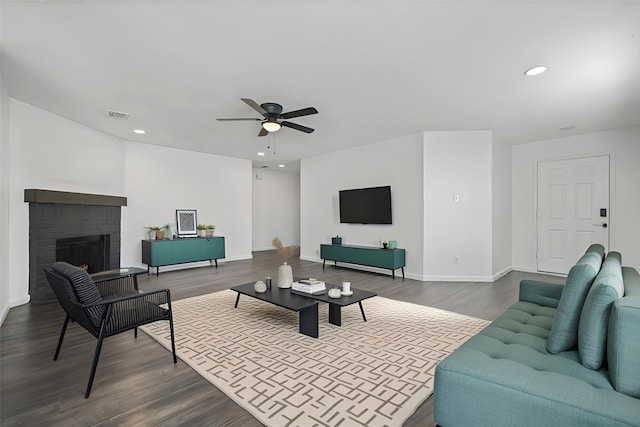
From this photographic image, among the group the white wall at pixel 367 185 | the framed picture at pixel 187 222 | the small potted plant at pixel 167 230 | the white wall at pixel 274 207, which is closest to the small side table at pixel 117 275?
the small potted plant at pixel 167 230

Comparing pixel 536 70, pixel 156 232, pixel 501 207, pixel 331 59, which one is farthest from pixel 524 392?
pixel 156 232

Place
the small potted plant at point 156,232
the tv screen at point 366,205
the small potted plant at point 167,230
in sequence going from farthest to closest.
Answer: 1. the small potted plant at point 167,230
2. the small potted plant at point 156,232
3. the tv screen at point 366,205

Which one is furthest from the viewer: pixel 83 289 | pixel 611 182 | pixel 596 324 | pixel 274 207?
pixel 274 207

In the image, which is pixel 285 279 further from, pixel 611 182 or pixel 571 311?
pixel 611 182

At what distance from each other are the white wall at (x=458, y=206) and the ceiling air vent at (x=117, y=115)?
4627mm

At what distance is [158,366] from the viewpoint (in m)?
2.34

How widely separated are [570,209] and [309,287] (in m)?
5.26

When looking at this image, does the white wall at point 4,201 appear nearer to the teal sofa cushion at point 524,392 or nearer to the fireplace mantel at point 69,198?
the fireplace mantel at point 69,198

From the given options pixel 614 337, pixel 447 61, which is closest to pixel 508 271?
pixel 447 61

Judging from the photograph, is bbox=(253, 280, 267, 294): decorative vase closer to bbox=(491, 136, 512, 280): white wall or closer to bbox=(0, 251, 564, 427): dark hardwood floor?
bbox=(0, 251, 564, 427): dark hardwood floor

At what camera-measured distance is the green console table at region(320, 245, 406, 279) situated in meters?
5.38

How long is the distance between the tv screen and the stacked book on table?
9.41ft

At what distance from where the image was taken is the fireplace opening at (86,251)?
4.55 metres

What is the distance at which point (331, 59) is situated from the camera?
9.09 feet
